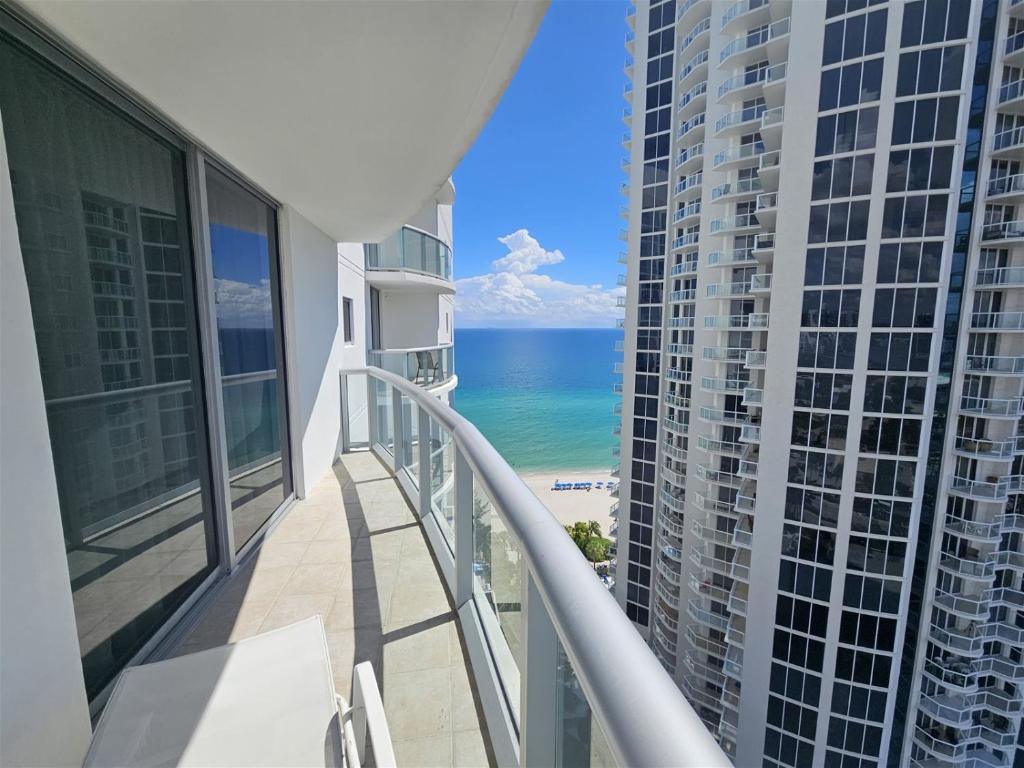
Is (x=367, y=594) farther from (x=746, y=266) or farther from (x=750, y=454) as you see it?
(x=746, y=266)

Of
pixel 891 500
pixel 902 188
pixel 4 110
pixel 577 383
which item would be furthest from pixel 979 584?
pixel 577 383

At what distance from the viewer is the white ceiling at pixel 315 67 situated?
1.40m

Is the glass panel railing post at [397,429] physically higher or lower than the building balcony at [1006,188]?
lower

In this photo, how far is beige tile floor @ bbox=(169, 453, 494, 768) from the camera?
1.63m

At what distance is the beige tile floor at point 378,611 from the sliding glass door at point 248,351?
1.17 ft

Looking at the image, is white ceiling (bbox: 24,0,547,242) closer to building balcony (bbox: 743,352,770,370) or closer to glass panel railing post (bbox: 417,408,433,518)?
glass panel railing post (bbox: 417,408,433,518)

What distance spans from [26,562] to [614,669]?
1.43m

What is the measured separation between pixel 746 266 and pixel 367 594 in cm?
1740

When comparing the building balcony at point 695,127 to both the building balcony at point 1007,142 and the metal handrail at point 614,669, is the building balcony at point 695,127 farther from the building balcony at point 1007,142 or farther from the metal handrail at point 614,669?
the metal handrail at point 614,669

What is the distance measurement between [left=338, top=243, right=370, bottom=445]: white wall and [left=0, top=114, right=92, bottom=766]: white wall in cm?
441

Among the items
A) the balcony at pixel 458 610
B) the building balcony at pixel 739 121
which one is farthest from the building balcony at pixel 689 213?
the balcony at pixel 458 610

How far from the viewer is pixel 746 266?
52.2 ft

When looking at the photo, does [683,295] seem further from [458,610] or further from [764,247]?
[458,610]

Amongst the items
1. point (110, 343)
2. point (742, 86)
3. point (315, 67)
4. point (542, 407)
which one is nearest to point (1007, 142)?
point (742, 86)
